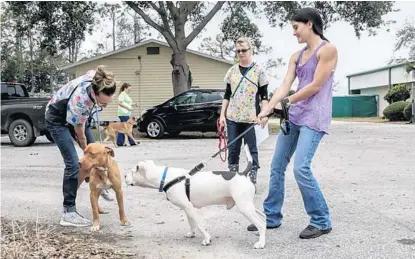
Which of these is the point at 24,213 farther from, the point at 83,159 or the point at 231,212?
the point at 231,212

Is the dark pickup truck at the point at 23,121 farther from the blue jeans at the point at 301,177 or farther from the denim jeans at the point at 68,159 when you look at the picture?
the blue jeans at the point at 301,177

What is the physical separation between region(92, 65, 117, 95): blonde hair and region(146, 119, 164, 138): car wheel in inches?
496

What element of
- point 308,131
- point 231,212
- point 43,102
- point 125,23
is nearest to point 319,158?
point 231,212

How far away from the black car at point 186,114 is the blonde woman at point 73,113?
1155 cm

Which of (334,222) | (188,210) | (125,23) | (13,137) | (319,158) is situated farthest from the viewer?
(125,23)

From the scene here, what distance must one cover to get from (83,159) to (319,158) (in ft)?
22.9

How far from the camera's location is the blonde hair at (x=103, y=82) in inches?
189

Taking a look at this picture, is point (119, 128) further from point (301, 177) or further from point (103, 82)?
point (301, 177)

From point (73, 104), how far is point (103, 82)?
395 millimetres

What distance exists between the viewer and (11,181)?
Result: 817cm

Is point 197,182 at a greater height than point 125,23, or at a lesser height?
lesser

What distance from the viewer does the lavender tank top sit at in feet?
15.0

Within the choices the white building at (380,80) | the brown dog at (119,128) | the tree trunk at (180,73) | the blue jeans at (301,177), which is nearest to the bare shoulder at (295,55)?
the blue jeans at (301,177)

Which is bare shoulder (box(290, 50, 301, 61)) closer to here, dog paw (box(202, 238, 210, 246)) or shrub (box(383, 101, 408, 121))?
dog paw (box(202, 238, 210, 246))
